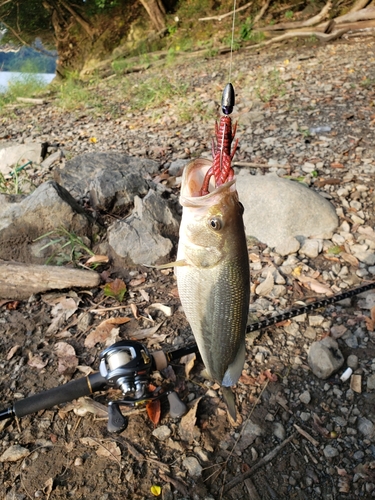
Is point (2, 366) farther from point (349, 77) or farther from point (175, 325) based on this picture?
point (349, 77)

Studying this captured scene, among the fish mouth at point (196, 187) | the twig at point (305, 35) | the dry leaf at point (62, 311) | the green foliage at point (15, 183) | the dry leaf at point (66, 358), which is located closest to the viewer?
the fish mouth at point (196, 187)

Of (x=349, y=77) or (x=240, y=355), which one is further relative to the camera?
(x=349, y=77)

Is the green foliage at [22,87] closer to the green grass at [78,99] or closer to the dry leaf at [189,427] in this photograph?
the green grass at [78,99]

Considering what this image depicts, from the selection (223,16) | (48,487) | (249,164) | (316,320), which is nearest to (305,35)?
(223,16)

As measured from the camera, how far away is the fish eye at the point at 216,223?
1.65 metres

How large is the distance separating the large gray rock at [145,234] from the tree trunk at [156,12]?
46.5 feet

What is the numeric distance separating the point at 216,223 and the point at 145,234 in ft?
9.02

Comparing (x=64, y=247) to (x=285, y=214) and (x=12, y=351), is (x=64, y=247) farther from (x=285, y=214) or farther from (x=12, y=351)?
(x=285, y=214)

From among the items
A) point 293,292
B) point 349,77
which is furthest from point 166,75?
point 293,292

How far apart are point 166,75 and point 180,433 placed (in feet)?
35.8

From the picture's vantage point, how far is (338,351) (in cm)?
329

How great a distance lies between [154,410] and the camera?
9.53 ft

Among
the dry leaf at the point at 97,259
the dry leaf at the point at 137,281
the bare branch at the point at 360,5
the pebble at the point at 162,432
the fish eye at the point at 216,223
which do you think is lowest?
the pebble at the point at 162,432

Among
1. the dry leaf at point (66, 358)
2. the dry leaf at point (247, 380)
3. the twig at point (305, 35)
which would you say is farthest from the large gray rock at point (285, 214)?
the twig at point (305, 35)
